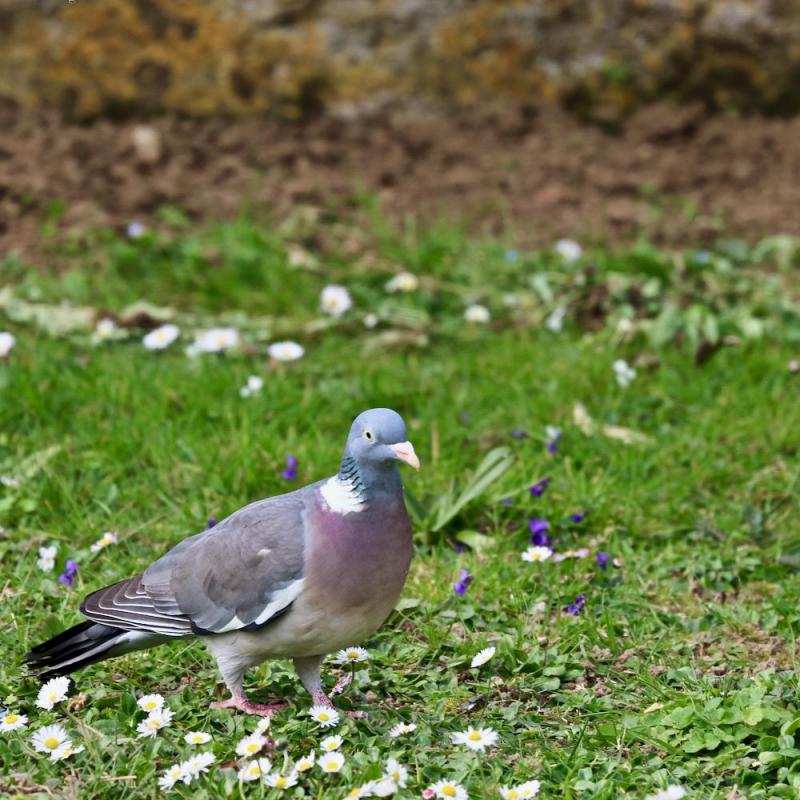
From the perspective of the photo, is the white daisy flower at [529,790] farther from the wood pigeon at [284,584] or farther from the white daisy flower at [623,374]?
the white daisy flower at [623,374]

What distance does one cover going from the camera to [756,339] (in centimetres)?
551

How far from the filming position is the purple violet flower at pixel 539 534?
421 centimetres

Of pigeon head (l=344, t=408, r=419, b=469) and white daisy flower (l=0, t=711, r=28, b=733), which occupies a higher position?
pigeon head (l=344, t=408, r=419, b=469)

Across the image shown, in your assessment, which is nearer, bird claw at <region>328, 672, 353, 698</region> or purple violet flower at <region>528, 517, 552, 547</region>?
bird claw at <region>328, 672, 353, 698</region>

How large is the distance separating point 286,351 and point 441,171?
2.07 meters

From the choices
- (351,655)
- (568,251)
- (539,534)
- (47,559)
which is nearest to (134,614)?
(351,655)

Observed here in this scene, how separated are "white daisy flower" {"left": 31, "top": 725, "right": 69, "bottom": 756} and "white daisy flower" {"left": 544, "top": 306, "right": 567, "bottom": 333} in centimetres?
306

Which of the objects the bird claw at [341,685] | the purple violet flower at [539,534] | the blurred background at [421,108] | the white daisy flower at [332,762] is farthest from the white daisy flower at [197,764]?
the blurred background at [421,108]

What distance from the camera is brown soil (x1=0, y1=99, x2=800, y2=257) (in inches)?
254

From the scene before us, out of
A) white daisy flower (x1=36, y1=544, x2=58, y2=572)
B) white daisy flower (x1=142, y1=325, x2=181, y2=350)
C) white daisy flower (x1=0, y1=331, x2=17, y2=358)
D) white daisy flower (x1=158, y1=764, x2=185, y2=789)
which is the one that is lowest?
white daisy flower (x1=142, y1=325, x2=181, y2=350)

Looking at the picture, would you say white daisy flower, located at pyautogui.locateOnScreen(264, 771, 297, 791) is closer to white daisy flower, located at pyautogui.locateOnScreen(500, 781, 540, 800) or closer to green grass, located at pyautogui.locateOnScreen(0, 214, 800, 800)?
green grass, located at pyautogui.locateOnScreen(0, 214, 800, 800)

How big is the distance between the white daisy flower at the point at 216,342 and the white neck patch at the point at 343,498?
2.16 metres

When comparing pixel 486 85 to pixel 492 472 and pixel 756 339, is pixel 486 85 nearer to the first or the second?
pixel 756 339

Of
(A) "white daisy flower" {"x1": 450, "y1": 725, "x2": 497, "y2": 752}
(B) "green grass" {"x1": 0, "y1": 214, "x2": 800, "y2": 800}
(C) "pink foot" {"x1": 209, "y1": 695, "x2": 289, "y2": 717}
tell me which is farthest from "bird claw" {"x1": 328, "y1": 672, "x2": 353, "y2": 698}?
(A) "white daisy flower" {"x1": 450, "y1": 725, "x2": 497, "y2": 752}
